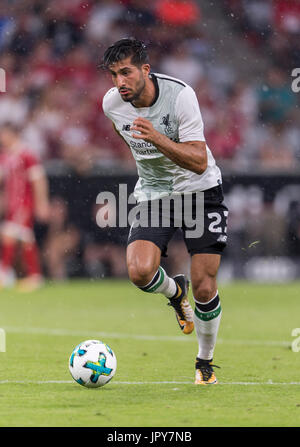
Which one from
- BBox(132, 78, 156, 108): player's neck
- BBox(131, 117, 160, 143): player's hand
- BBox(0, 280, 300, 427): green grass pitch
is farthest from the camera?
BBox(132, 78, 156, 108): player's neck

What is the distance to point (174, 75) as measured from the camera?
17.0m

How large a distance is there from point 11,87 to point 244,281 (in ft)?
16.3

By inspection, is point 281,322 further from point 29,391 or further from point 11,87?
point 11,87

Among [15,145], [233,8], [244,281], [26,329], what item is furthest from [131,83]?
[233,8]

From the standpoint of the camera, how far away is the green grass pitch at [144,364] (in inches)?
204

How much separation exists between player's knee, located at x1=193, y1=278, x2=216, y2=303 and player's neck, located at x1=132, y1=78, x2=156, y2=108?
1.23 m

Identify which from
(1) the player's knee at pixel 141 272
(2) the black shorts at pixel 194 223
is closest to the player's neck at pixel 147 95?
(2) the black shorts at pixel 194 223

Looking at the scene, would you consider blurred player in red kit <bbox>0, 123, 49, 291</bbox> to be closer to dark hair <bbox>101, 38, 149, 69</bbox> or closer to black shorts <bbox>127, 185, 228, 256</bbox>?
black shorts <bbox>127, 185, 228, 256</bbox>

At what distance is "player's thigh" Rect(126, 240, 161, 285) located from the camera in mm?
6402

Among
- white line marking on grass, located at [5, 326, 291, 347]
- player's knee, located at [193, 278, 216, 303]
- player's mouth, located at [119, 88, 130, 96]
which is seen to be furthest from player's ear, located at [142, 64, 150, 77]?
white line marking on grass, located at [5, 326, 291, 347]

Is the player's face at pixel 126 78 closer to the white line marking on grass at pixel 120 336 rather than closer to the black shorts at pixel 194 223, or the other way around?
the black shorts at pixel 194 223

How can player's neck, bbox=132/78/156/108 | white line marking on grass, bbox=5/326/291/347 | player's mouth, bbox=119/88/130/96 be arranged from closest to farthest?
player's mouth, bbox=119/88/130/96, player's neck, bbox=132/78/156/108, white line marking on grass, bbox=5/326/291/347

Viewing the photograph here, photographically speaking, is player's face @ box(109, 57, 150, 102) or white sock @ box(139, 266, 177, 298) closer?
player's face @ box(109, 57, 150, 102)

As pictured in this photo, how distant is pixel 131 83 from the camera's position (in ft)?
20.6
